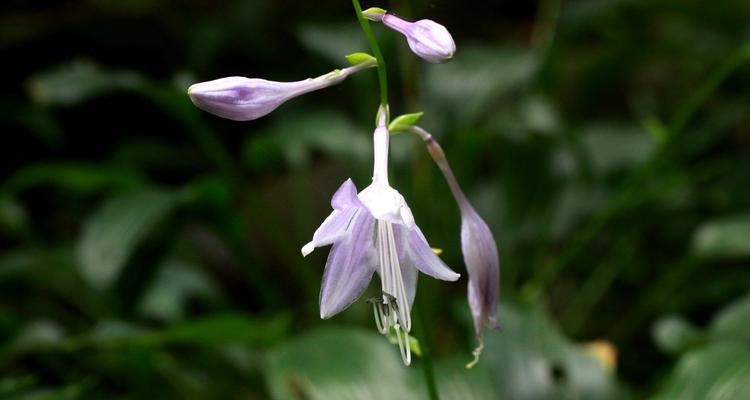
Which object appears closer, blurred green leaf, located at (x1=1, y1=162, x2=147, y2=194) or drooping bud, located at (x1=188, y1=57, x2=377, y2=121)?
drooping bud, located at (x1=188, y1=57, x2=377, y2=121)

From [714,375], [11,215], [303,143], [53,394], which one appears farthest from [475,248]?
[11,215]

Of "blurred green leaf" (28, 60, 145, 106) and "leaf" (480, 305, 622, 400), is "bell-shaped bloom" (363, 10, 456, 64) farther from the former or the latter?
"blurred green leaf" (28, 60, 145, 106)

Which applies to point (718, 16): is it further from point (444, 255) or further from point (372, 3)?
point (444, 255)

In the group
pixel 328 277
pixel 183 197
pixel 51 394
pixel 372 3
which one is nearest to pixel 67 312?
pixel 183 197

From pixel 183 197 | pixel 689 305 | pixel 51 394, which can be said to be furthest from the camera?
pixel 689 305

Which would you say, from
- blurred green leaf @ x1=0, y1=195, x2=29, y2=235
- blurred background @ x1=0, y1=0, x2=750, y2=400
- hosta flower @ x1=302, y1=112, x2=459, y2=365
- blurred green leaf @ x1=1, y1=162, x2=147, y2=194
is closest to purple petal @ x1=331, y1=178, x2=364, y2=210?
hosta flower @ x1=302, y1=112, x2=459, y2=365

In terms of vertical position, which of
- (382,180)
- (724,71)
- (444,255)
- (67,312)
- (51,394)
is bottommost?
(67,312)

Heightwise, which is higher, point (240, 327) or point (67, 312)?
point (240, 327)

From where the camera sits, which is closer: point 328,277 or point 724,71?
point 328,277
